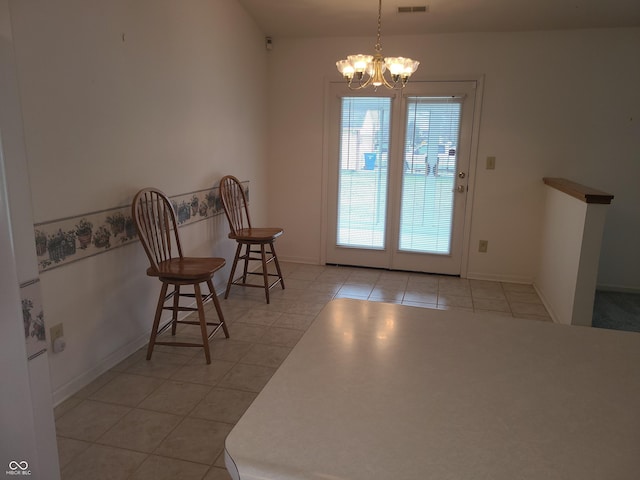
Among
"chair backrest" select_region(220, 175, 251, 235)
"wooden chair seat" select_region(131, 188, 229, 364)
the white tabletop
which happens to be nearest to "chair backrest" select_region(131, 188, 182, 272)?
"wooden chair seat" select_region(131, 188, 229, 364)

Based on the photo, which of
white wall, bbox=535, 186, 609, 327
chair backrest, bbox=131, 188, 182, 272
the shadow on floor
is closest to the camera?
chair backrest, bbox=131, 188, 182, 272

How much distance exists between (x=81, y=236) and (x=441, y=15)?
10.7 ft

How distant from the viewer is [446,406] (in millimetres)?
770

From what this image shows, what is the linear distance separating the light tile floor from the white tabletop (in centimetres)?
125

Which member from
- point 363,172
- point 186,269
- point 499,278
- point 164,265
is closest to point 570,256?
point 499,278

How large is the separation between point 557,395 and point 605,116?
4021 millimetres

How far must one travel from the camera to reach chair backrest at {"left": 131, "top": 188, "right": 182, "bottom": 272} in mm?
2650

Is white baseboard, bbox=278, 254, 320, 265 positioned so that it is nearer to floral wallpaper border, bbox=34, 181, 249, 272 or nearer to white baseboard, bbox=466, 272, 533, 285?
white baseboard, bbox=466, 272, 533, 285

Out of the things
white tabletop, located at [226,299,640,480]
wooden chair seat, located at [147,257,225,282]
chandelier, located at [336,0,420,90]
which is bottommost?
wooden chair seat, located at [147,257,225,282]

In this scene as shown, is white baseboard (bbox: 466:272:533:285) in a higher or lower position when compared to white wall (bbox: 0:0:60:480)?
lower

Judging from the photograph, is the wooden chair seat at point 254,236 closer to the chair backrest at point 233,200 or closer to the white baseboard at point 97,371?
the chair backrest at point 233,200

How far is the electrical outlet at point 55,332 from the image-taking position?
228 centimetres

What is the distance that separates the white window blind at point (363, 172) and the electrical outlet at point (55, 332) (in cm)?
298

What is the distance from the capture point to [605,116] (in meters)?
4.03
